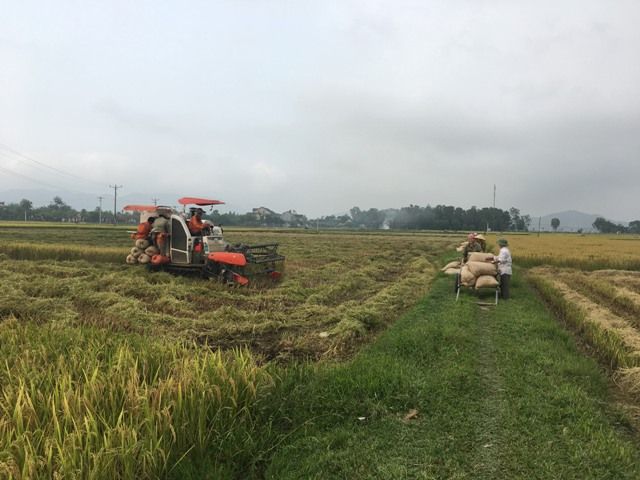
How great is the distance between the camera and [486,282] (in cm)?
1025

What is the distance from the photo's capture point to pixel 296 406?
4133 mm

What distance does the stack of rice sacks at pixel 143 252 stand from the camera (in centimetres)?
1271

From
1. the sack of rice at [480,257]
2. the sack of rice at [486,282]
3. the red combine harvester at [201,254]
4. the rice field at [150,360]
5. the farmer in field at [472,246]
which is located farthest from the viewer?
the farmer in field at [472,246]

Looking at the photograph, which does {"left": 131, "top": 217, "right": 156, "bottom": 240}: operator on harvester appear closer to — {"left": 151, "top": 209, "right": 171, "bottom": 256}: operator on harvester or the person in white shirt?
{"left": 151, "top": 209, "right": 171, "bottom": 256}: operator on harvester

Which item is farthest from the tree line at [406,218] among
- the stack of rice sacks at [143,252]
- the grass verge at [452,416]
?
the grass verge at [452,416]

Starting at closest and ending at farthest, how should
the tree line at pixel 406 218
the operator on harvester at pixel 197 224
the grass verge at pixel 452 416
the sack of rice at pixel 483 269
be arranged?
the grass verge at pixel 452 416, the sack of rice at pixel 483 269, the operator on harvester at pixel 197 224, the tree line at pixel 406 218

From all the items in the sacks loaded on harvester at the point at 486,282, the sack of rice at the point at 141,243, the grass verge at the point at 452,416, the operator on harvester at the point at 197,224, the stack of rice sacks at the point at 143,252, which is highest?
the operator on harvester at the point at 197,224

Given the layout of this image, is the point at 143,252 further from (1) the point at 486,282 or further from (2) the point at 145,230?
(1) the point at 486,282

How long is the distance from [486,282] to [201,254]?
27.7 ft

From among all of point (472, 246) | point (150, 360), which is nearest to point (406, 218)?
point (472, 246)

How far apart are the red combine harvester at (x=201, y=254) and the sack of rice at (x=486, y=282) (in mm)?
6276

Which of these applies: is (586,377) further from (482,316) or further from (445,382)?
(482,316)

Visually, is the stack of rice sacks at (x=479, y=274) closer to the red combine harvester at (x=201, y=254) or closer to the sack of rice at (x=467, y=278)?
the sack of rice at (x=467, y=278)

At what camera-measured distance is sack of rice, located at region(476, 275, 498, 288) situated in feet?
33.4
